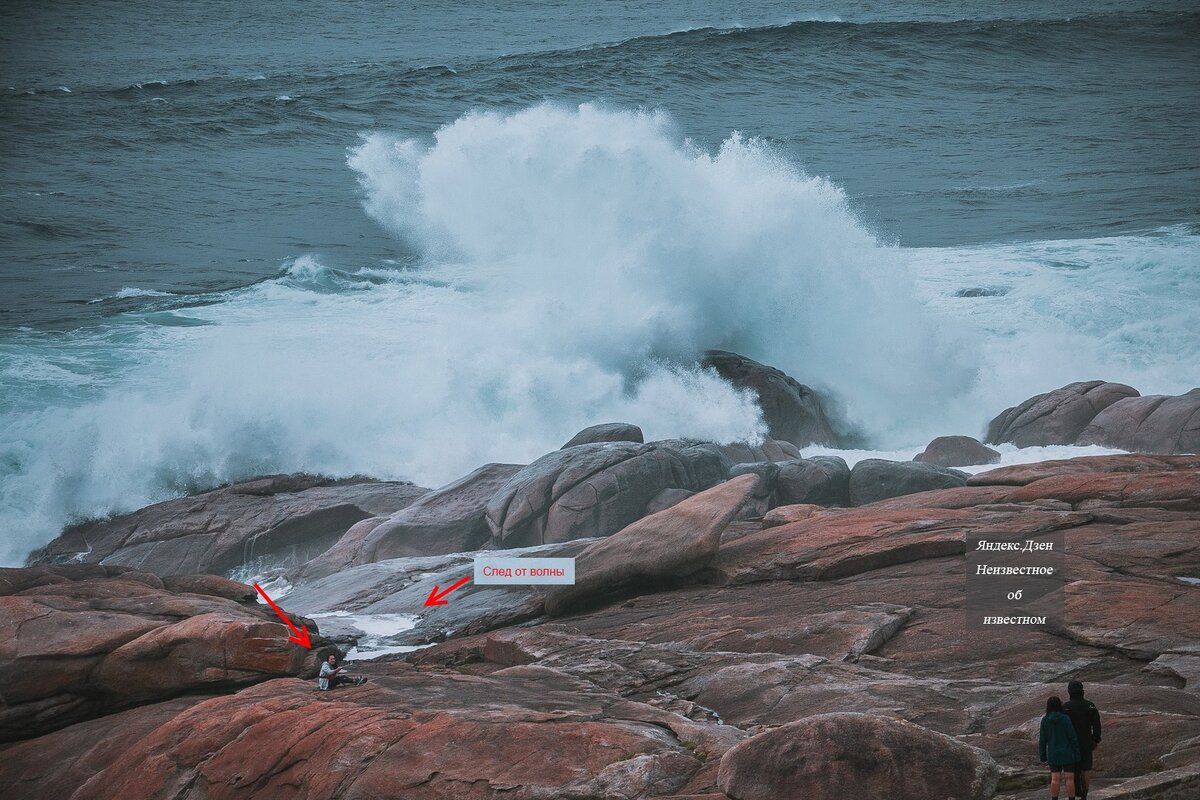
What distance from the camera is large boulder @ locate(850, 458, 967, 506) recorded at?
665 inches

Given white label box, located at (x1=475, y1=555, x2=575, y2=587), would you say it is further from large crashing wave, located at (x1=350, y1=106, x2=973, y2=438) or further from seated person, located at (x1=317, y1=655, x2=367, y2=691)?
large crashing wave, located at (x1=350, y1=106, x2=973, y2=438)

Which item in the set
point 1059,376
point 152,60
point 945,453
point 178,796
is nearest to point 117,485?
point 178,796

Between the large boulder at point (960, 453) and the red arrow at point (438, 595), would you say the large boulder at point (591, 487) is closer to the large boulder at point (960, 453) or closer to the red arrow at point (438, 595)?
the red arrow at point (438, 595)

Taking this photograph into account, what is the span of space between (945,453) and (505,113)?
985 inches

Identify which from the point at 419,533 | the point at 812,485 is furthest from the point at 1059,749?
the point at 419,533

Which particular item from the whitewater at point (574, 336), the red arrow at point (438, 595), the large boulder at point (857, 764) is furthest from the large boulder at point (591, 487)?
the large boulder at point (857, 764)

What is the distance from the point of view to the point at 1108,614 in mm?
9383

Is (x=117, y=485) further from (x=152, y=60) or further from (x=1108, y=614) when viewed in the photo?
(x=152, y=60)

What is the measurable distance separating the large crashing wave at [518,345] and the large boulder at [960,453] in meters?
3.44

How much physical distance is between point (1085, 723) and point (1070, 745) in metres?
0.27

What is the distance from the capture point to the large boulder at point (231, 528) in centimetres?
1780

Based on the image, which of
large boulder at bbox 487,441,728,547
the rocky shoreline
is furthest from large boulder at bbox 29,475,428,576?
large boulder at bbox 487,441,728,547

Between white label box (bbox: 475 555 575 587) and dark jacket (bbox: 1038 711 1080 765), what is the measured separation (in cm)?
698

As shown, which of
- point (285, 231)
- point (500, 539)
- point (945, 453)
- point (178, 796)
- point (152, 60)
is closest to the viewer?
point (178, 796)
